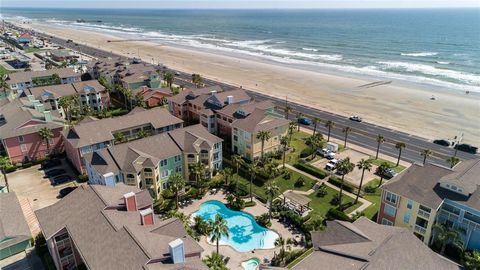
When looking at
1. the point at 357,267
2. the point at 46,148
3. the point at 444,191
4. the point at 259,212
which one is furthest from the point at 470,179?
the point at 46,148

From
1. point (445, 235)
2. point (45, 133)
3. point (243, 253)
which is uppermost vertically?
point (45, 133)

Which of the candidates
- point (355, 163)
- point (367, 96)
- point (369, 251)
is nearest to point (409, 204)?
point (369, 251)

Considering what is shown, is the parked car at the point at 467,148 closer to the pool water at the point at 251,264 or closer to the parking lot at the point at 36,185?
the pool water at the point at 251,264

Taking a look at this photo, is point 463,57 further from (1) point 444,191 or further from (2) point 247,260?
(2) point 247,260

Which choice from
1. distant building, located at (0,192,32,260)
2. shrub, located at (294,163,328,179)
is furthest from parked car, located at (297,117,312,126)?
distant building, located at (0,192,32,260)

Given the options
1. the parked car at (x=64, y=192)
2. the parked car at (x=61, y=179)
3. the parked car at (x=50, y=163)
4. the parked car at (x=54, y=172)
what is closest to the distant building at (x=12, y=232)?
the parked car at (x=64, y=192)

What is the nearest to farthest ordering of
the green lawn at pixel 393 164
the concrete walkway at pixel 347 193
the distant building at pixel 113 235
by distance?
the distant building at pixel 113 235 < the concrete walkway at pixel 347 193 < the green lawn at pixel 393 164

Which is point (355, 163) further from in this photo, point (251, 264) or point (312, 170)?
point (251, 264)
